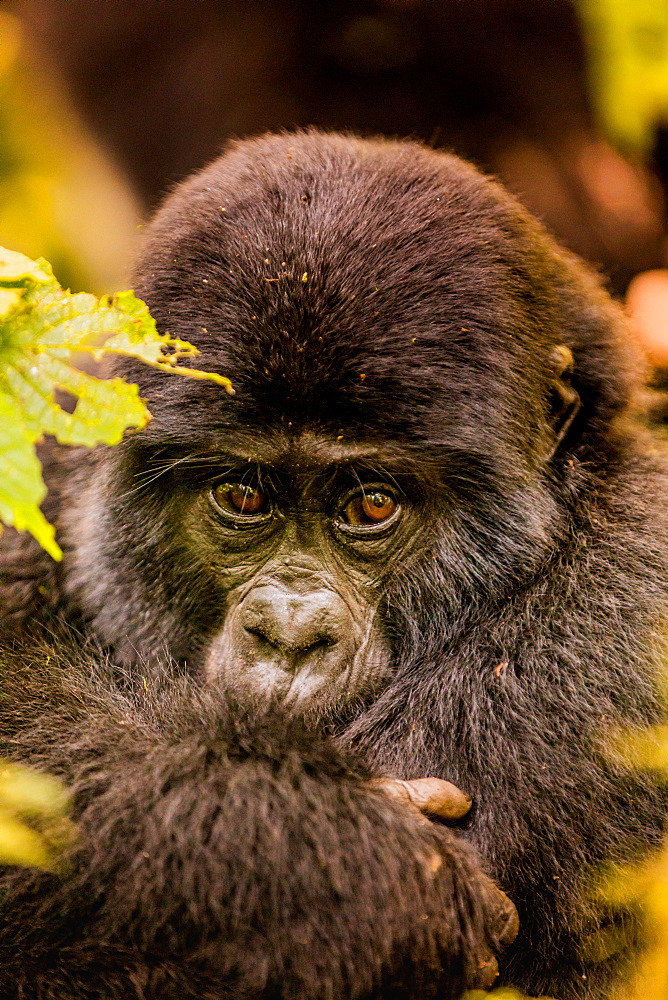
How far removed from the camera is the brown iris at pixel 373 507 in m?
2.75

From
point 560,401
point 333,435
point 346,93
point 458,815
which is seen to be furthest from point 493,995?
point 346,93

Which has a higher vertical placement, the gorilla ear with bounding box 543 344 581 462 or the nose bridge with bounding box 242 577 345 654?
the gorilla ear with bounding box 543 344 581 462

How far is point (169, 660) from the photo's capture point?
2.77 m

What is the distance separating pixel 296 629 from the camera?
2.59 meters

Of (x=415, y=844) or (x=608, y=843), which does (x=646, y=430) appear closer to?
(x=608, y=843)

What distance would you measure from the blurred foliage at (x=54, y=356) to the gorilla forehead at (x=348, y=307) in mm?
774

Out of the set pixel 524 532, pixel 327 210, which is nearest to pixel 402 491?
pixel 524 532

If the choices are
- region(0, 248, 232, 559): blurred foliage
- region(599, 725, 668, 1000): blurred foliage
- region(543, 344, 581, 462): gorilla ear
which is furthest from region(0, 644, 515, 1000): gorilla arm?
region(543, 344, 581, 462): gorilla ear

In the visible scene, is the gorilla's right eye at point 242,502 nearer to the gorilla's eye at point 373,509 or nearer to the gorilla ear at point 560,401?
the gorilla's eye at point 373,509

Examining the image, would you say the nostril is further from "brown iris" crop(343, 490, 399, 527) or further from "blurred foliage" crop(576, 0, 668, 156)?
"blurred foliage" crop(576, 0, 668, 156)

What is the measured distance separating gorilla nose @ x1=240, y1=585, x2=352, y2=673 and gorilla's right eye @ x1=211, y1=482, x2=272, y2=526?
0.28 meters

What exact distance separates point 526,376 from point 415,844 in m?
1.29

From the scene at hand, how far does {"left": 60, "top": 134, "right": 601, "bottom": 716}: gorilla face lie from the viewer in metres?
2.56

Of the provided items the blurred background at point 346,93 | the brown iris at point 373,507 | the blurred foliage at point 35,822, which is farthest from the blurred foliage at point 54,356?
the blurred background at point 346,93
